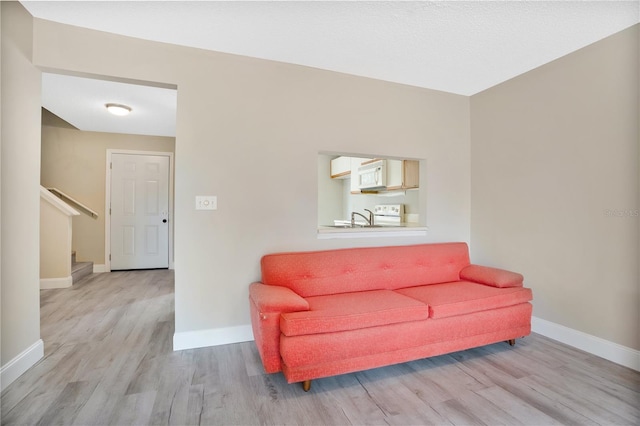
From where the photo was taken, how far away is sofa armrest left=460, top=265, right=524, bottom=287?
8.08ft

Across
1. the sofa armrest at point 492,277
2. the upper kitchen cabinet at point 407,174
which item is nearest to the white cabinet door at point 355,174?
the upper kitchen cabinet at point 407,174

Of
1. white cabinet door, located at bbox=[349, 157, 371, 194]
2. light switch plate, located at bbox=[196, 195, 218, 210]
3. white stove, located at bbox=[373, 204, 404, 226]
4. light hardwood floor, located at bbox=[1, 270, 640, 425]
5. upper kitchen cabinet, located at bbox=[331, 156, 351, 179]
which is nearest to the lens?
light hardwood floor, located at bbox=[1, 270, 640, 425]

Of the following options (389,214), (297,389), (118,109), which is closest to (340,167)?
(389,214)

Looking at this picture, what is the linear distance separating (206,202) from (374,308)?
157 centimetres

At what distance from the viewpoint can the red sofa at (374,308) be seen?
5.90 ft

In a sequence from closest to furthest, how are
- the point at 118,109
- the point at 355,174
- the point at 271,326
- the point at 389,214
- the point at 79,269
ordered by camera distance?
the point at 271,326
the point at 118,109
the point at 79,269
the point at 389,214
the point at 355,174

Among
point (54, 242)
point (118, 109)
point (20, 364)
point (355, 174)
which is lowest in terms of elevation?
point (20, 364)

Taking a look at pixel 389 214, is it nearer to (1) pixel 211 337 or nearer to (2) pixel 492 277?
(2) pixel 492 277

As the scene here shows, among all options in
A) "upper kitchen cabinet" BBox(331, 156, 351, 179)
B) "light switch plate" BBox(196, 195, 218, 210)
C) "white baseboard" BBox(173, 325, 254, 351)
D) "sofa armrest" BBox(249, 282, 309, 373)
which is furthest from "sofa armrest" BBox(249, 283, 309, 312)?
"upper kitchen cabinet" BBox(331, 156, 351, 179)

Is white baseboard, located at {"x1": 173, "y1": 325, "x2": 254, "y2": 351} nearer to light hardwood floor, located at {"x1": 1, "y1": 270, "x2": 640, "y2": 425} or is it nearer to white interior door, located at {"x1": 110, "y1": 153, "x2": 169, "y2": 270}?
light hardwood floor, located at {"x1": 1, "y1": 270, "x2": 640, "y2": 425}

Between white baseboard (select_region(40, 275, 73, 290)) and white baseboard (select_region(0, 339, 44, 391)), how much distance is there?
7.90 feet

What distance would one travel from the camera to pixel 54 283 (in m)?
4.02

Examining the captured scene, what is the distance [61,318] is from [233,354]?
2051mm

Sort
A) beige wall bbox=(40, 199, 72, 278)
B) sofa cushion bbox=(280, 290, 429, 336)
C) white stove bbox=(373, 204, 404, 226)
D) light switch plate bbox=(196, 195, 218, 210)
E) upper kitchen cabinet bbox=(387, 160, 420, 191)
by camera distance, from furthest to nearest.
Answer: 1. white stove bbox=(373, 204, 404, 226)
2. beige wall bbox=(40, 199, 72, 278)
3. upper kitchen cabinet bbox=(387, 160, 420, 191)
4. light switch plate bbox=(196, 195, 218, 210)
5. sofa cushion bbox=(280, 290, 429, 336)
